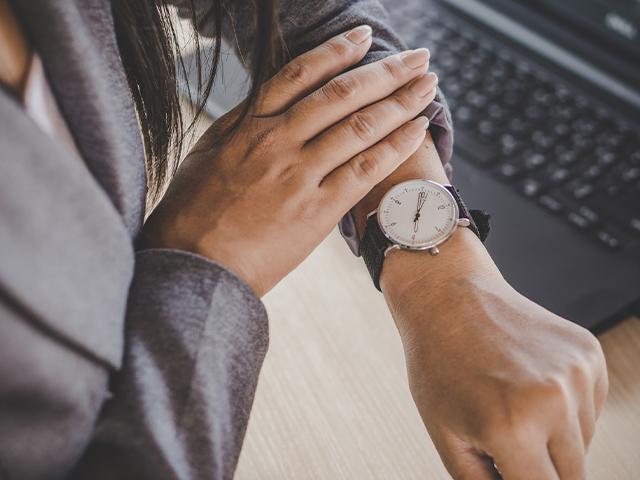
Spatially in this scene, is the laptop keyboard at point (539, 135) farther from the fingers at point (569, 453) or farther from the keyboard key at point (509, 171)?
the fingers at point (569, 453)

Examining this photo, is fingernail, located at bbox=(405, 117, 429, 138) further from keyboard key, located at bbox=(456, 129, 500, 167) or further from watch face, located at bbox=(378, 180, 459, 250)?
keyboard key, located at bbox=(456, 129, 500, 167)

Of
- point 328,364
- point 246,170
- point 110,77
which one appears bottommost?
point 328,364

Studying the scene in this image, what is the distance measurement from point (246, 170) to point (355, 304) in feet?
0.57

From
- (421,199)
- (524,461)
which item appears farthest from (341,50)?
(524,461)

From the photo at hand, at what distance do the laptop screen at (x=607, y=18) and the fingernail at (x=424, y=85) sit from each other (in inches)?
12.7

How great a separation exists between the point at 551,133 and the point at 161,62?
42 cm

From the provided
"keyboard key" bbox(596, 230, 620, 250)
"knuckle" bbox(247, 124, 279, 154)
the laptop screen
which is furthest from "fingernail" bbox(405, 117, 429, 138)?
the laptop screen

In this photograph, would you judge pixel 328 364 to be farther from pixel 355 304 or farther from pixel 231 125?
pixel 231 125

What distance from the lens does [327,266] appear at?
2.17ft

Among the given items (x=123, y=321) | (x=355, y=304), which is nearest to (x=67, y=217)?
(x=123, y=321)

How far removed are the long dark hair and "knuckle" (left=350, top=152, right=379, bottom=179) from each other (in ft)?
0.33

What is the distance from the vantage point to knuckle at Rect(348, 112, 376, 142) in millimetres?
539

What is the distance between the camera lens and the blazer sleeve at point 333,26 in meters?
0.60

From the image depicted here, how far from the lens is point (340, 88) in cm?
55
